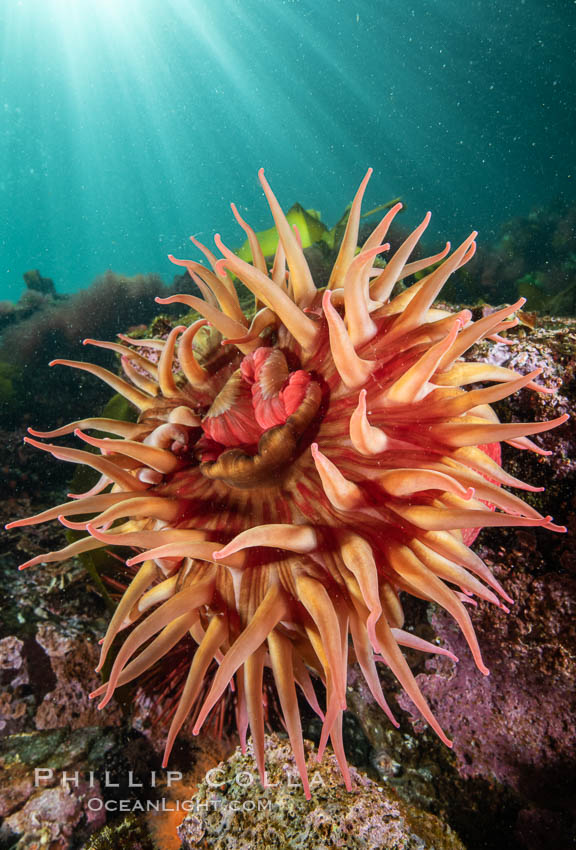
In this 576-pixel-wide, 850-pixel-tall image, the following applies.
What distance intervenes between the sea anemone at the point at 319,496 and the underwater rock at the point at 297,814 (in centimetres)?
42

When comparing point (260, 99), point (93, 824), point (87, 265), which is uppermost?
point (260, 99)

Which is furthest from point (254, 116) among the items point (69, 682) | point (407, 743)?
point (407, 743)

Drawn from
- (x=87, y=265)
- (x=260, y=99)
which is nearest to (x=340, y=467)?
(x=260, y=99)

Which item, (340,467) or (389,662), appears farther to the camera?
(340,467)

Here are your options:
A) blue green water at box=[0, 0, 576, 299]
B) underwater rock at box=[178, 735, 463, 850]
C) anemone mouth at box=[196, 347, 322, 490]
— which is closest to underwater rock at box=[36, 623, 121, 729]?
underwater rock at box=[178, 735, 463, 850]

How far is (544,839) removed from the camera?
197 centimetres

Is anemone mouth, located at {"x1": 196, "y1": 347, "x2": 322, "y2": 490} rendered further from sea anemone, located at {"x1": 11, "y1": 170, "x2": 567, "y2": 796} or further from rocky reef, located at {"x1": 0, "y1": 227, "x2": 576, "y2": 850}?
rocky reef, located at {"x1": 0, "y1": 227, "x2": 576, "y2": 850}

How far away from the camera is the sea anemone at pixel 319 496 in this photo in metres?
1.43

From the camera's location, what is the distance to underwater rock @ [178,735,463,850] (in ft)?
5.74

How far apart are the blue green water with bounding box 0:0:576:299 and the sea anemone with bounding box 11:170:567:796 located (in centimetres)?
2452

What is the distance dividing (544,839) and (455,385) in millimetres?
2127

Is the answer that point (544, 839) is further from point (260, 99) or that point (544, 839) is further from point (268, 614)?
point (260, 99)

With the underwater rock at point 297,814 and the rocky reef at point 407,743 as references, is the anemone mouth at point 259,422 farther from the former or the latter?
the underwater rock at point 297,814

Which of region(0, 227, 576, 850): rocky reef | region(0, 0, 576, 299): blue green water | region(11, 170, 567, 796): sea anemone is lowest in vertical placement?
region(0, 227, 576, 850): rocky reef
